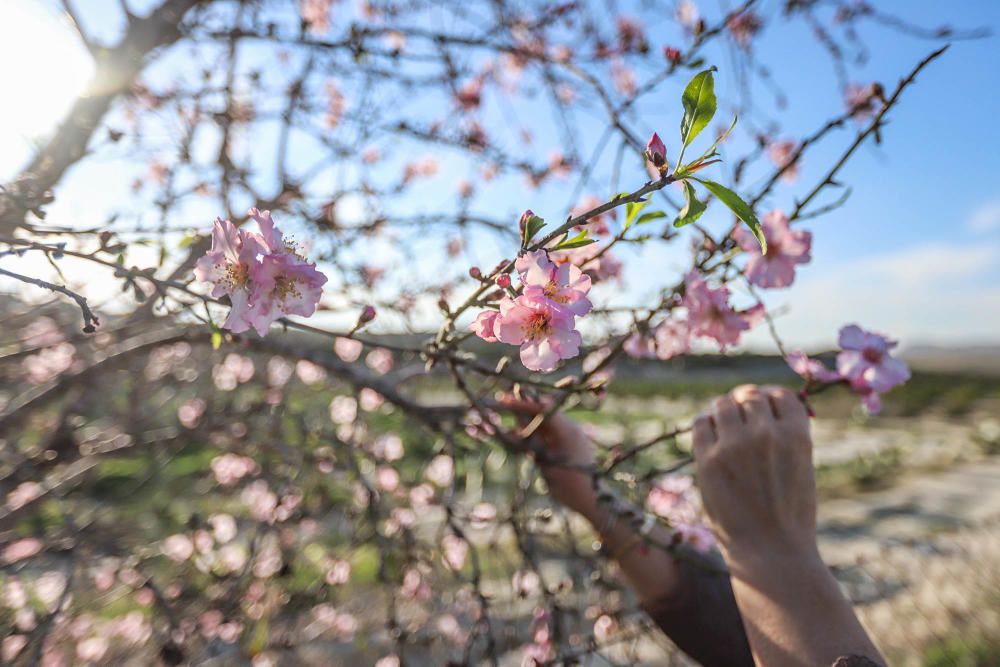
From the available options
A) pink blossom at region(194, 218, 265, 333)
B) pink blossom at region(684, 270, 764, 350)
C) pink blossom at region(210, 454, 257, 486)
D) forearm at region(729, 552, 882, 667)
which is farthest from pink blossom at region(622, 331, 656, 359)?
pink blossom at region(210, 454, 257, 486)

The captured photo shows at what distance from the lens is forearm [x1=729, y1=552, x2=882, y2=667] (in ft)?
3.12

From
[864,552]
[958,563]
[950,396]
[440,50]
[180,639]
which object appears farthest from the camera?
[950,396]

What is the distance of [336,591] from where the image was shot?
10.7 ft

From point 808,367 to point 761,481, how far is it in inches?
11.0

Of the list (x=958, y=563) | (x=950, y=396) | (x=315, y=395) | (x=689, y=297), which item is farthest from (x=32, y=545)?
(x=950, y=396)

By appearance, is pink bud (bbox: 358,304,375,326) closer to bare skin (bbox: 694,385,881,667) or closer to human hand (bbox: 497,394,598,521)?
human hand (bbox: 497,394,598,521)

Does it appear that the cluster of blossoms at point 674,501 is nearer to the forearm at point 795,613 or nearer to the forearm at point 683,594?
the forearm at point 683,594

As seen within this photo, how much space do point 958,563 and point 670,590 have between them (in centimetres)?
378

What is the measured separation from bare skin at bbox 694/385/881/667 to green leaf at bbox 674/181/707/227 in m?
0.60

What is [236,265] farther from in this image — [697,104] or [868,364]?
[868,364]

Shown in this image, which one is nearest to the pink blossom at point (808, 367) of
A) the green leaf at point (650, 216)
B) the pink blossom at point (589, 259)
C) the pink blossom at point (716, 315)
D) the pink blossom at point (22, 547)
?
the pink blossom at point (716, 315)

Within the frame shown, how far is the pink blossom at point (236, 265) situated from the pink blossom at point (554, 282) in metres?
0.40

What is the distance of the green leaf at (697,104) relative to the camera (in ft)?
2.27

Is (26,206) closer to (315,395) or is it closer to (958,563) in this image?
(315,395)
